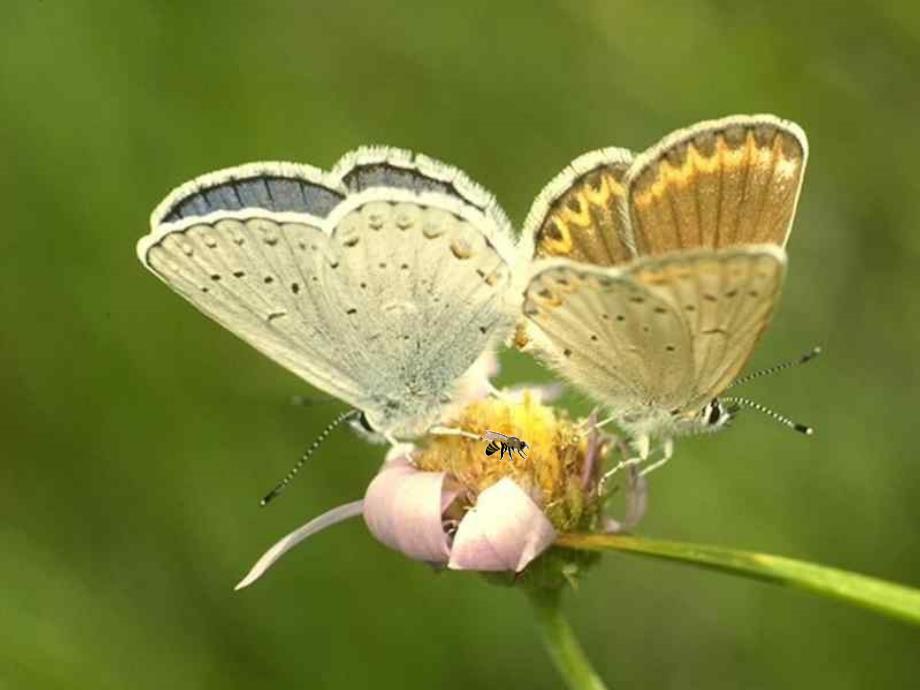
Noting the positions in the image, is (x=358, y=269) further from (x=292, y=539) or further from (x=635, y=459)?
(x=635, y=459)

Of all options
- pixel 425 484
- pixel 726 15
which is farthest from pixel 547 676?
pixel 726 15

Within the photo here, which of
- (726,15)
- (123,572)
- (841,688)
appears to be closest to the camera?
(841,688)

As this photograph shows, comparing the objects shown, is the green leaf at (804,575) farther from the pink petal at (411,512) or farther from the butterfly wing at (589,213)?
the butterfly wing at (589,213)

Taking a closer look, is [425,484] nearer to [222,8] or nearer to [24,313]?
[24,313]

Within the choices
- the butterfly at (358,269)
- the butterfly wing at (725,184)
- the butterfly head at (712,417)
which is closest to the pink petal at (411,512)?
the butterfly at (358,269)

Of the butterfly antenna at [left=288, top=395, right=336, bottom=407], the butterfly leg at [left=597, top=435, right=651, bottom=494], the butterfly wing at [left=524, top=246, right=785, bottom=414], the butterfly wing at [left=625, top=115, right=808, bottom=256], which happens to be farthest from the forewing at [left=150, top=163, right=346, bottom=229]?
the butterfly leg at [left=597, top=435, right=651, bottom=494]

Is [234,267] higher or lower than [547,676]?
higher
